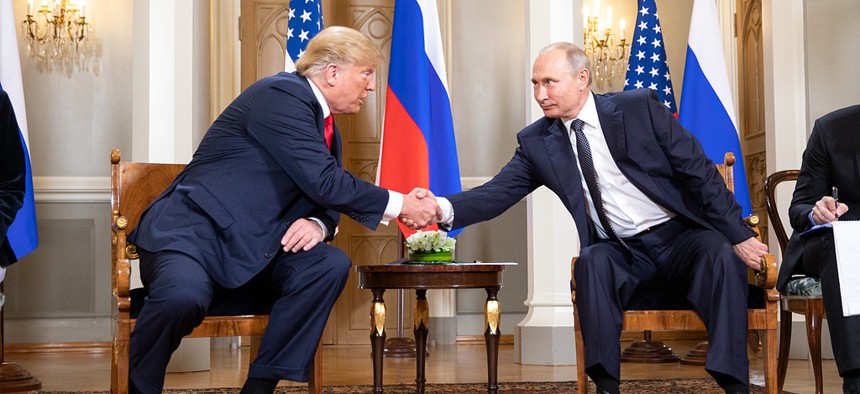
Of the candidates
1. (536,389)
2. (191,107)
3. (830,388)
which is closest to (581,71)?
(536,389)

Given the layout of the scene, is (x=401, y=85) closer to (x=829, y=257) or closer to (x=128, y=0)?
(x=128, y=0)

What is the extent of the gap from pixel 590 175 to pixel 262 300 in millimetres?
1137

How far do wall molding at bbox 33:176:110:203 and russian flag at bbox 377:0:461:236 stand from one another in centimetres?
206

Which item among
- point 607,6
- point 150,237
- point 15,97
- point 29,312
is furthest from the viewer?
Answer: point 607,6

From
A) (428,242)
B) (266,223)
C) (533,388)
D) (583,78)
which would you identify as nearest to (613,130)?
(583,78)

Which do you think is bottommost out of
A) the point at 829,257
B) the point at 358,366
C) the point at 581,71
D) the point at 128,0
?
the point at 358,366

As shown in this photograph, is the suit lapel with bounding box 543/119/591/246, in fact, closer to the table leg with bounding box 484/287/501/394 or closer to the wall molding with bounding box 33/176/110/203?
the table leg with bounding box 484/287/501/394

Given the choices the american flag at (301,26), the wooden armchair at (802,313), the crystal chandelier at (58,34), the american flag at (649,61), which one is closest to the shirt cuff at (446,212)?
the wooden armchair at (802,313)

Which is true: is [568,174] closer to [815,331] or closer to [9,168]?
[815,331]

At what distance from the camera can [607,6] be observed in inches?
261

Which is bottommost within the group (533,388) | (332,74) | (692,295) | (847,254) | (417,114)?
(533,388)

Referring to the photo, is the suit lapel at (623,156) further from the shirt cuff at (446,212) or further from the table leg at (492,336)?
the table leg at (492,336)

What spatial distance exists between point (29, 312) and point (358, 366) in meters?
2.31

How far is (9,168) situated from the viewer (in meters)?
3.07
